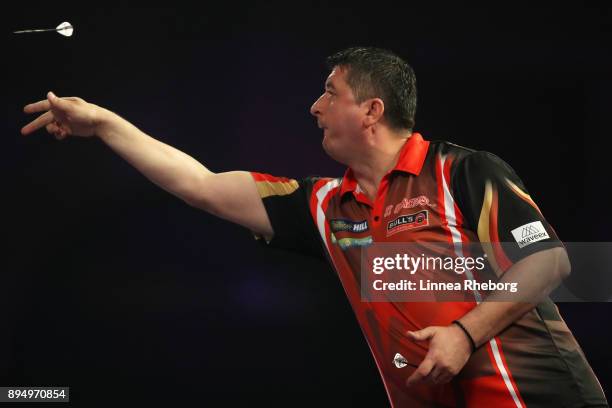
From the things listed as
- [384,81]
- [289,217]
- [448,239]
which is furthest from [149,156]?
[448,239]

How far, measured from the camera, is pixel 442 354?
1.61 m

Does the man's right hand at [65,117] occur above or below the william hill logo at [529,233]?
above

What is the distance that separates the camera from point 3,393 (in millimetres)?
2516

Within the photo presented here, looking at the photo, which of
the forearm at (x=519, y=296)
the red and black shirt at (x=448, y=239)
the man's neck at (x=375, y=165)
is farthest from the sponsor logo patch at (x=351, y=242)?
the forearm at (x=519, y=296)

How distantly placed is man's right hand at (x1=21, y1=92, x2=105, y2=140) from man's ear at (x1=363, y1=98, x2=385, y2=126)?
2.23 ft

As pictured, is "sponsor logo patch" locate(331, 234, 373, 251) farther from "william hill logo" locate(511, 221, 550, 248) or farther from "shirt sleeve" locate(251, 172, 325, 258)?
"william hill logo" locate(511, 221, 550, 248)

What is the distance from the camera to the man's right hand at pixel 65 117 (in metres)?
1.97

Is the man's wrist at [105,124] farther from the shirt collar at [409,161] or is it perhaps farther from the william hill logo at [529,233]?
the william hill logo at [529,233]

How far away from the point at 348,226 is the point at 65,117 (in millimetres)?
760

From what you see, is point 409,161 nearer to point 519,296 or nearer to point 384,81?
point 384,81

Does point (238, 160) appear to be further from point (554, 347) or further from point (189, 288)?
point (554, 347)

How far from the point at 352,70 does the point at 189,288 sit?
3.26 feet

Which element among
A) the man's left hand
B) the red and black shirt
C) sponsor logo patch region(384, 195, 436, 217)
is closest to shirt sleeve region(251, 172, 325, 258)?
the red and black shirt

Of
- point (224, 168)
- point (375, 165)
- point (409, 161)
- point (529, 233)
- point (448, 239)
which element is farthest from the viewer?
point (224, 168)
